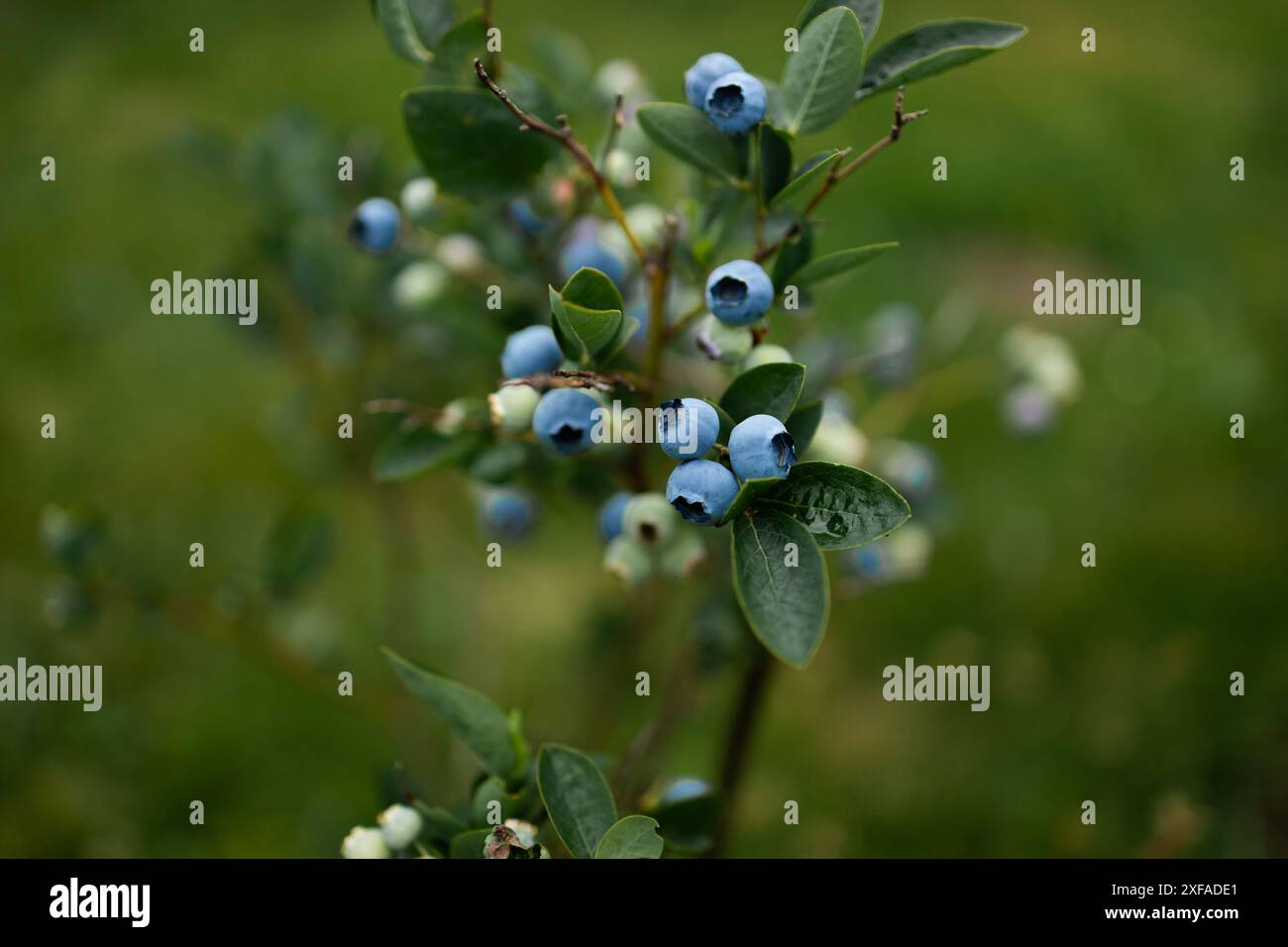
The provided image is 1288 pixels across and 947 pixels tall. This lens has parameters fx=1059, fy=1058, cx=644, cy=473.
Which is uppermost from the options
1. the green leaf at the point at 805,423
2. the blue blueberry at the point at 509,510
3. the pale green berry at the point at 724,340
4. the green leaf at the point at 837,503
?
the pale green berry at the point at 724,340

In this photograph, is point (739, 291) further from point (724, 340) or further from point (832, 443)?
point (832, 443)

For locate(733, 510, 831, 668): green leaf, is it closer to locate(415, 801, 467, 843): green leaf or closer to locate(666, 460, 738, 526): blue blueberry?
locate(666, 460, 738, 526): blue blueberry

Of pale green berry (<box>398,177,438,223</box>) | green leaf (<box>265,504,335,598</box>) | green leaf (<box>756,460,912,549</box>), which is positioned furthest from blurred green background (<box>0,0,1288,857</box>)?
green leaf (<box>756,460,912,549</box>)

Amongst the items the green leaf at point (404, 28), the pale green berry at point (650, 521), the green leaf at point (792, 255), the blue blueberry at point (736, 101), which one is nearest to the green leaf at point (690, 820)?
the pale green berry at point (650, 521)

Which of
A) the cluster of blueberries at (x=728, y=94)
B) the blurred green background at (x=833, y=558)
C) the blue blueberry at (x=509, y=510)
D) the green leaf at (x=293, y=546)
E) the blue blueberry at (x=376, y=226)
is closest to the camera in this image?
the cluster of blueberries at (x=728, y=94)

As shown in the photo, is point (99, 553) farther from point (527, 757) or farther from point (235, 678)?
point (235, 678)

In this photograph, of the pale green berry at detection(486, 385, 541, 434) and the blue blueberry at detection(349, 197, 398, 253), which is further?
the blue blueberry at detection(349, 197, 398, 253)

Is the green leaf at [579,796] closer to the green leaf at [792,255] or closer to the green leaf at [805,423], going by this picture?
the green leaf at [805,423]

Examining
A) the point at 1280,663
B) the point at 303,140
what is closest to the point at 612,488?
the point at 303,140
